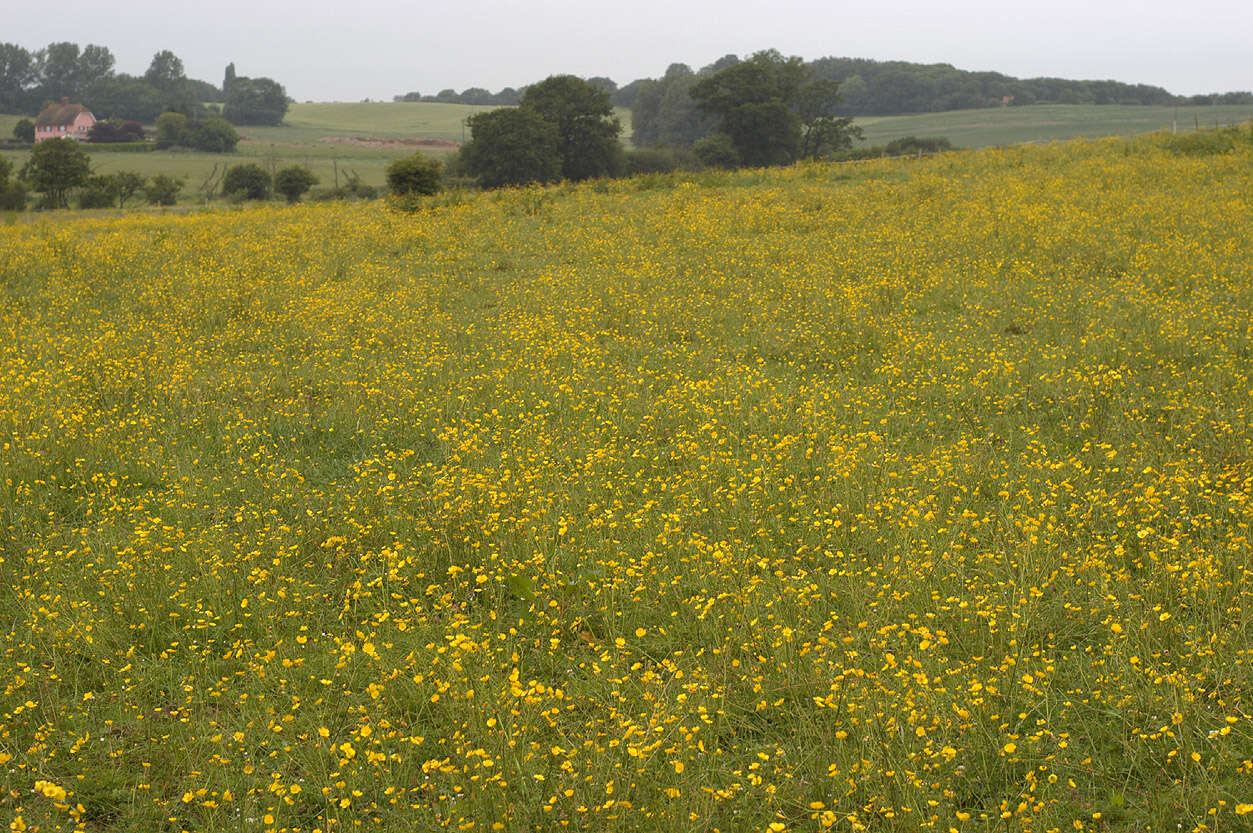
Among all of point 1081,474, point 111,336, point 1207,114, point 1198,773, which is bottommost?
point 1198,773

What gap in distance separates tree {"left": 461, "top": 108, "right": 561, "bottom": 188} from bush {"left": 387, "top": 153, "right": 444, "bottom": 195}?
64.3 ft

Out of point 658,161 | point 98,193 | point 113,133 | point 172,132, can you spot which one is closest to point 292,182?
point 98,193

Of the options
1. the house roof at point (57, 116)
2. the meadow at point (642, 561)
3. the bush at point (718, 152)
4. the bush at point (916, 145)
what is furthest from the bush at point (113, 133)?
the meadow at point (642, 561)

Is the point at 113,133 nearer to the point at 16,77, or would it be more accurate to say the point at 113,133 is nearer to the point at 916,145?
the point at 16,77

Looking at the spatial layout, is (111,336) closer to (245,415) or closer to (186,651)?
(245,415)

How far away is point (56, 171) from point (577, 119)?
26117 millimetres

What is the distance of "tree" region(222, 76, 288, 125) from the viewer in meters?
102

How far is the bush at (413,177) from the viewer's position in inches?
→ 998

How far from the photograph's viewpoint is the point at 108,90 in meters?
94.6

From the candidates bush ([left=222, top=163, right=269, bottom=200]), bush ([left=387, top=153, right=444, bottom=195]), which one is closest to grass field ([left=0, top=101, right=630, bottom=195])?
bush ([left=222, top=163, right=269, bottom=200])

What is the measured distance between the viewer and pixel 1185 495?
530 cm

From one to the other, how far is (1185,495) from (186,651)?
5817mm

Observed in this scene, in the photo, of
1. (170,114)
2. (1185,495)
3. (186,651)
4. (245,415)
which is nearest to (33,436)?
(245,415)

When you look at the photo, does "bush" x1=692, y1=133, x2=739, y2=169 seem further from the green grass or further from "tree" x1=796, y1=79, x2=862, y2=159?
the green grass
